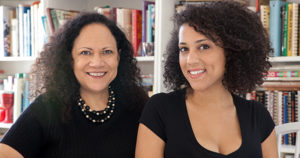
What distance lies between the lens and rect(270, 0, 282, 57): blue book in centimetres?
194

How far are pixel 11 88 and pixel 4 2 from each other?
0.77 meters

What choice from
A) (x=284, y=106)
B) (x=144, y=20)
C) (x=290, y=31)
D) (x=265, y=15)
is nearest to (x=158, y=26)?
(x=144, y=20)

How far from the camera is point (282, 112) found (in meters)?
1.99

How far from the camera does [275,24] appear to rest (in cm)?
194

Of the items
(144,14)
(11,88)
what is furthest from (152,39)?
(11,88)

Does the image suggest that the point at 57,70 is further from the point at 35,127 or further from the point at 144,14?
the point at 144,14

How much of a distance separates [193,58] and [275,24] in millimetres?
796

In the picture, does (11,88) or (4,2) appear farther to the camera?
(4,2)

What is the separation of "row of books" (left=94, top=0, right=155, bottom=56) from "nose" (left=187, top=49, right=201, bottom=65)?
83 centimetres

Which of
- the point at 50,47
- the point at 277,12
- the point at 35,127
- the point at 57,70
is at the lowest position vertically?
the point at 35,127

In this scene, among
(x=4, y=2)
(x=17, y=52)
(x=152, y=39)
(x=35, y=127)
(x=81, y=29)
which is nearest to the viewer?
(x=35, y=127)

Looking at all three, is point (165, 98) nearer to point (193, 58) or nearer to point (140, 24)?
point (193, 58)

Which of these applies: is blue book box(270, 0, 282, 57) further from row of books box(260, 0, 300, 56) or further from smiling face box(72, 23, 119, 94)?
smiling face box(72, 23, 119, 94)

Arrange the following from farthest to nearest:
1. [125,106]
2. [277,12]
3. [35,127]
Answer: [277,12] → [125,106] → [35,127]
